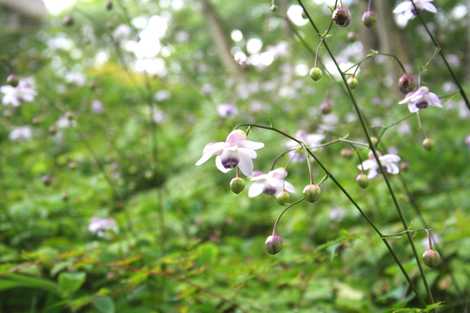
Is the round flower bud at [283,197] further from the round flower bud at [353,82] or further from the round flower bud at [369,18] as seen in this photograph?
the round flower bud at [369,18]

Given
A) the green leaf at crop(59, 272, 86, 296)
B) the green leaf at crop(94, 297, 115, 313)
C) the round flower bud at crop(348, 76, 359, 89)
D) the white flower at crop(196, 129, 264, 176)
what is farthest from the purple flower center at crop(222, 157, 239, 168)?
the green leaf at crop(59, 272, 86, 296)

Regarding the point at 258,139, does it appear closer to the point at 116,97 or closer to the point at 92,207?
the point at 92,207

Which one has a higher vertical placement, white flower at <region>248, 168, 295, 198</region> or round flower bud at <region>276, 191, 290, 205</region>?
white flower at <region>248, 168, 295, 198</region>

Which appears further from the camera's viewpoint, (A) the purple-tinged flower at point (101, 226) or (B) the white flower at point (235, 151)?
(A) the purple-tinged flower at point (101, 226)

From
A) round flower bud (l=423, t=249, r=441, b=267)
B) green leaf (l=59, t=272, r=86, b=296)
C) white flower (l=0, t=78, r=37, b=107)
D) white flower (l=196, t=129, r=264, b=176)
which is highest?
white flower (l=0, t=78, r=37, b=107)

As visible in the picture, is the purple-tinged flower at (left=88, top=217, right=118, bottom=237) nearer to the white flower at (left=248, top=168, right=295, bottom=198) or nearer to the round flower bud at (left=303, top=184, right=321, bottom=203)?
the white flower at (left=248, top=168, right=295, bottom=198)

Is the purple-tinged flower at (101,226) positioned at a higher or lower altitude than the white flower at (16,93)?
lower

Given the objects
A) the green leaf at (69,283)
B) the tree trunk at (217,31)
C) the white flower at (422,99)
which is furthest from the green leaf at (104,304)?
the tree trunk at (217,31)
